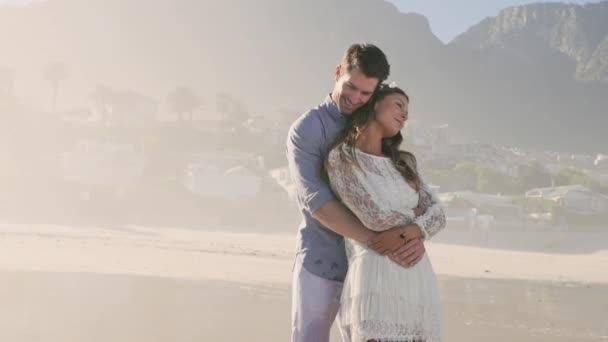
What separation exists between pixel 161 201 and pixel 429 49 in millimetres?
125472

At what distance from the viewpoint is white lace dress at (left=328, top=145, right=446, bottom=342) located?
237 cm

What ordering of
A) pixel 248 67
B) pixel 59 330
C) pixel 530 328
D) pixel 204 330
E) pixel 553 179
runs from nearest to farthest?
pixel 59 330, pixel 204 330, pixel 530 328, pixel 553 179, pixel 248 67

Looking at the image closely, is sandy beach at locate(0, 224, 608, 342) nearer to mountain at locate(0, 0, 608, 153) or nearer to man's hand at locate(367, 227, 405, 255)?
man's hand at locate(367, 227, 405, 255)

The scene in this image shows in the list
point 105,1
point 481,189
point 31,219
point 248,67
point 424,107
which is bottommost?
point 31,219

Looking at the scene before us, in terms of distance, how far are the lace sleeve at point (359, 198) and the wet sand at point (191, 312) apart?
3662 millimetres

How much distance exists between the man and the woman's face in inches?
2.9

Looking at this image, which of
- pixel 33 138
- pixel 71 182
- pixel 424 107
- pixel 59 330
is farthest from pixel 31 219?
pixel 424 107

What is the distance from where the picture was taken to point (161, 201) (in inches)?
1287

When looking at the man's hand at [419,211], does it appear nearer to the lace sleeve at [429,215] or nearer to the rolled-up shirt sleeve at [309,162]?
the lace sleeve at [429,215]

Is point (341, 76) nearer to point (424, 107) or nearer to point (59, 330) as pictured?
point (59, 330)

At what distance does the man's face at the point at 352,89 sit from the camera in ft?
8.45

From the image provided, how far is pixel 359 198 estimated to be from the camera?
8.01ft

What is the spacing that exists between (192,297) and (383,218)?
6.29 m

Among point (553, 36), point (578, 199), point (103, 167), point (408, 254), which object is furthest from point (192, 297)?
point (553, 36)
